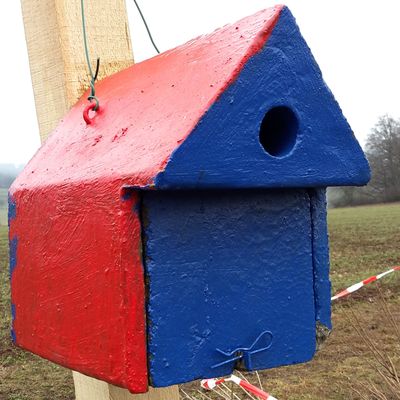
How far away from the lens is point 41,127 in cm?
187

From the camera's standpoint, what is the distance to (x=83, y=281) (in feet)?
4.28

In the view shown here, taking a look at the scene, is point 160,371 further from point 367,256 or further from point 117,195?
point 367,256

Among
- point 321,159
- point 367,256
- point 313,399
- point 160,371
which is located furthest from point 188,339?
point 367,256

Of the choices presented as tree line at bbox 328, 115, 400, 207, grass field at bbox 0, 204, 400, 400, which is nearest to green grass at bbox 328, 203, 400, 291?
grass field at bbox 0, 204, 400, 400

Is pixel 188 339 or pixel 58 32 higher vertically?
pixel 58 32

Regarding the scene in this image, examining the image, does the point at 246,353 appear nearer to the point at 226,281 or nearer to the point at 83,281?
the point at 226,281

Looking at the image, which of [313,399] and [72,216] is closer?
[72,216]

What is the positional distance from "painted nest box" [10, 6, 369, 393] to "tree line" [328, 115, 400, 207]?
173 ft

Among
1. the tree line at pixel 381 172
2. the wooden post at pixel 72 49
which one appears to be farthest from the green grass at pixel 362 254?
the tree line at pixel 381 172

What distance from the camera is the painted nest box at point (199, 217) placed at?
118cm

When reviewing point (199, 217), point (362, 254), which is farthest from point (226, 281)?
point (362, 254)

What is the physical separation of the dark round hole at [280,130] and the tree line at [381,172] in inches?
2075

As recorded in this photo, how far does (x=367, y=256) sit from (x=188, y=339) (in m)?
12.3

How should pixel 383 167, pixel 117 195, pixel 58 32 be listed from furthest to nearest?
pixel 383 167 → pixel 58 32 → pixel 117 195
